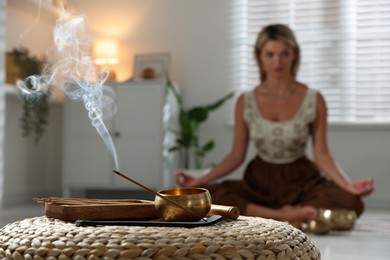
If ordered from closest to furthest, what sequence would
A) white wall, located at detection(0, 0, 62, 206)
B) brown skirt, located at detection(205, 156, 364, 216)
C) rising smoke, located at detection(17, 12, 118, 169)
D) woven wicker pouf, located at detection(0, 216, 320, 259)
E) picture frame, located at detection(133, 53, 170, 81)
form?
woven wicker pouf, located at detection(0, 216, 320, 259) < rising smoke, located at detection(17, 12, 118, 169) < brown skirt, located at detection(205, 156, 364, 216) < white wall, located at detection(0, 0, 62, 206) < picture frame, located at detection(133, 53, 170, 81)

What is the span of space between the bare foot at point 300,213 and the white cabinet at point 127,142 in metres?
1.55

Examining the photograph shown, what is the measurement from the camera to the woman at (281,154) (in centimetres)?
261

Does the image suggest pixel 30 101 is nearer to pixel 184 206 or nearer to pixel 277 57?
pixel 277 57

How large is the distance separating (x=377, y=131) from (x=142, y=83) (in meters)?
1.60

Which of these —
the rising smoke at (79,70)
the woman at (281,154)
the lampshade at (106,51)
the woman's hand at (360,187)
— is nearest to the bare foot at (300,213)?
the woman at (281,154)

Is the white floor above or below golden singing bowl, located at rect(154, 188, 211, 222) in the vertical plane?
below

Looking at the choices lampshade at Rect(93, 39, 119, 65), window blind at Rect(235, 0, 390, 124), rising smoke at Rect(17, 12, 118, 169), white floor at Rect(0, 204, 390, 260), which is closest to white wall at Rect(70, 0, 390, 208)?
lampshade at Rect(93, 39, 119, 65)

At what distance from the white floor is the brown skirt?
5.3 inches

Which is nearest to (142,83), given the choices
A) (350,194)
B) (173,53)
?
(173,53)

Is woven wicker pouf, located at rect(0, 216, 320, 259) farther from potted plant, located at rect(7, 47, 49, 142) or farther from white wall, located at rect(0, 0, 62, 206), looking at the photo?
potted plant, located at rect(7, 47, 49, 142)

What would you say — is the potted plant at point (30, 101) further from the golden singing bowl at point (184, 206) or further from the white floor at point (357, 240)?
the golden singing bowl at point (184, 206)

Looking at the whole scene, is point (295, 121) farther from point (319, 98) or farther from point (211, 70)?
point (211, 70)

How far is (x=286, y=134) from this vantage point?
2.71 m

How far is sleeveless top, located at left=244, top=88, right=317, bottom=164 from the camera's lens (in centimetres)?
272
